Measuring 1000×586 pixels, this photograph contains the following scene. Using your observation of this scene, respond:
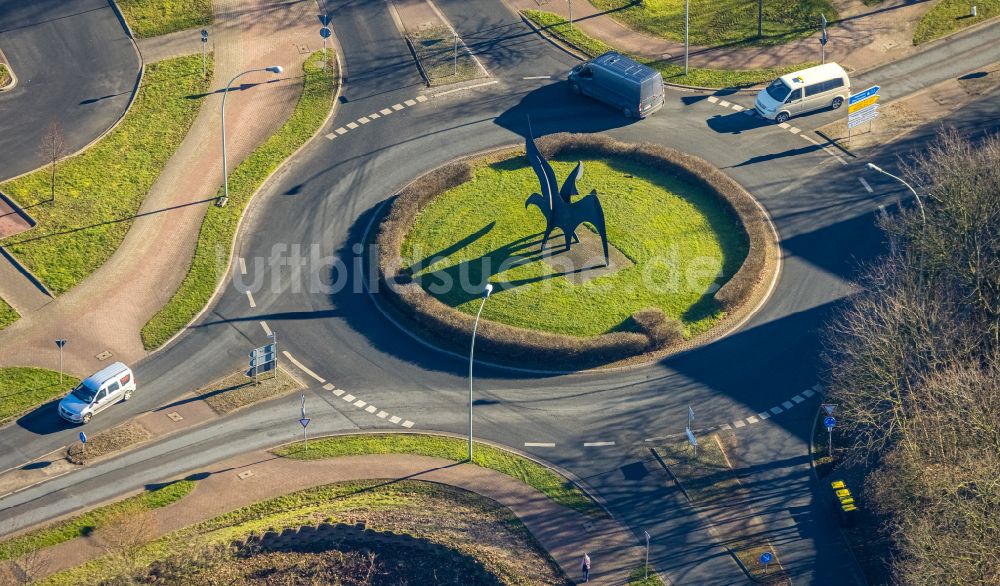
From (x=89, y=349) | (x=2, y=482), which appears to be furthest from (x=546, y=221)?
(x=2, y=482)

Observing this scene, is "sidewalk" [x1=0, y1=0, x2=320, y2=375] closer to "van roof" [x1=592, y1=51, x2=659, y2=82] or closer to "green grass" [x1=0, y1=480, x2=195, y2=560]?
"green grass" [x1=0, y1=480, x2=195, y2=560]

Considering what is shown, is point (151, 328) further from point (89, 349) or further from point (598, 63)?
point (598, 63)

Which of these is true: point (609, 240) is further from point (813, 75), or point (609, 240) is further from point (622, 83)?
point (813, 75)

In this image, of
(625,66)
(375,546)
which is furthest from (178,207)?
(625,66)

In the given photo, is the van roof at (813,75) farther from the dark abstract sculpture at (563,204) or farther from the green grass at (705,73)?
the dark abstract sculpture at (563,204)

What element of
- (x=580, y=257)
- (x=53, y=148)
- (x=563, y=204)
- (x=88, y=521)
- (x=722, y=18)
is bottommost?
(x=88, y=521)

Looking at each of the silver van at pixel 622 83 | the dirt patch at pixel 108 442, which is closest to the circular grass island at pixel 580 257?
the silver van at pixel 622 83
